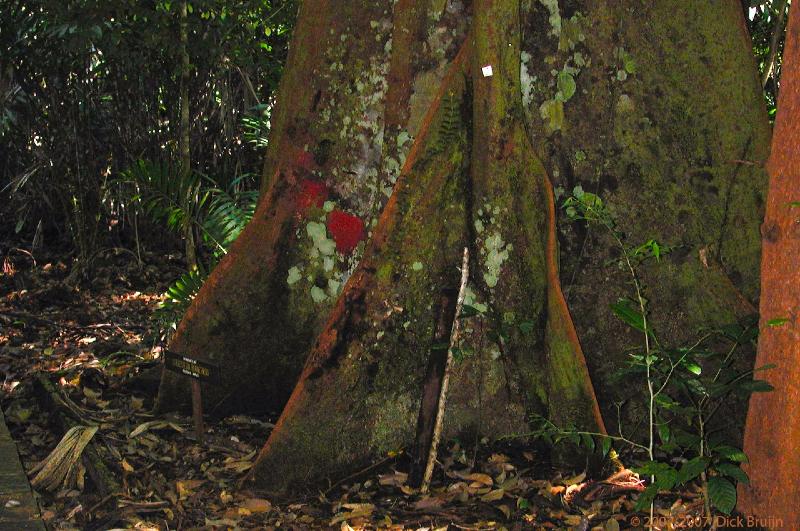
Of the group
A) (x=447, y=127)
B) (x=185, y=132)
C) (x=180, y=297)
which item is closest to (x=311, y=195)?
(x=447, y=127)

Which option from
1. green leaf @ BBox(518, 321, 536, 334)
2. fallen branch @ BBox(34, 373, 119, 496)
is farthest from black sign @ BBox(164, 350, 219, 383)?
green leaf @ BBox(518, 321, 536, 334)

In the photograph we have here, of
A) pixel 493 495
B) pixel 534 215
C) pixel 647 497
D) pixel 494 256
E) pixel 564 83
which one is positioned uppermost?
pixel 564 83

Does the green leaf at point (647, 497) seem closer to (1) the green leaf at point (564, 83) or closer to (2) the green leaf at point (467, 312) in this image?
(2) the green leaf at point (467, 312)

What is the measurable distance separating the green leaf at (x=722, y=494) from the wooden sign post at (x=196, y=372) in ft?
6.79

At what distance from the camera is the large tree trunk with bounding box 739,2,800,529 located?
2.88m

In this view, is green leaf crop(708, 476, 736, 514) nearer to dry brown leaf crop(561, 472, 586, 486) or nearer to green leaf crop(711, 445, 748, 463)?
green leaf crop(711, 445, 748, 463)

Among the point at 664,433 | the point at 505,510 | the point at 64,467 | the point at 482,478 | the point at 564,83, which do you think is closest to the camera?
the point at 664,433

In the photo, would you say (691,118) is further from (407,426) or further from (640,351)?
(407,426)

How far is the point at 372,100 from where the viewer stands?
4383 millimetres

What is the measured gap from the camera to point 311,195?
441cm

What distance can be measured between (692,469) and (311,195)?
2.14 meters

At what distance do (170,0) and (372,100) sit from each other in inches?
89.1

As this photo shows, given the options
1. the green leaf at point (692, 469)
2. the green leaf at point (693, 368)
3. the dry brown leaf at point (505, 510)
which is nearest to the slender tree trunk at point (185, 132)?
the dry brown leaf at point (505, 510)

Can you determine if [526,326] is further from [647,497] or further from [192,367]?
[192,367]
